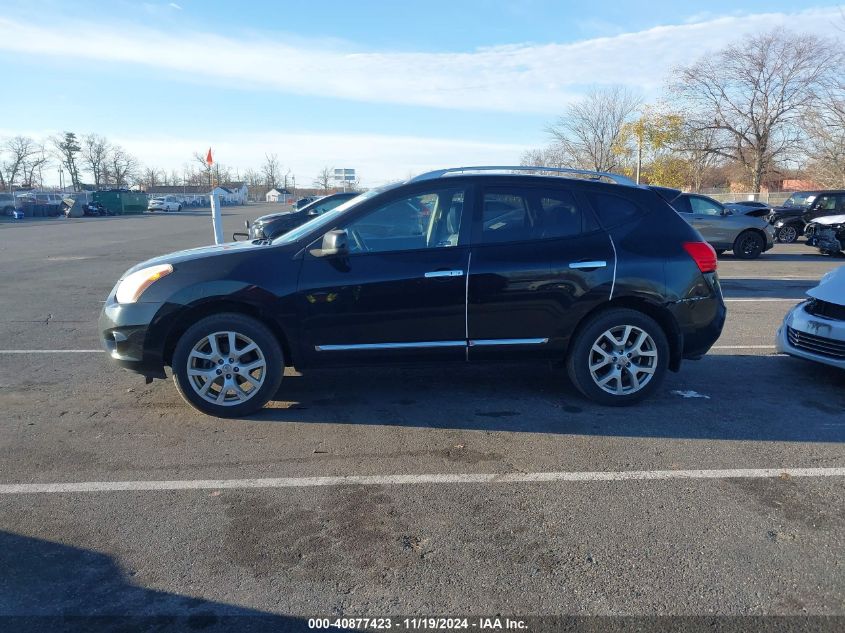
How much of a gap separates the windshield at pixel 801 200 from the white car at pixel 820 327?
1839 centimetres

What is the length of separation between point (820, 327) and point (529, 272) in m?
2.81

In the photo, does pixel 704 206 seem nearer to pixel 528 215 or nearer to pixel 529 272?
pixel 528 215

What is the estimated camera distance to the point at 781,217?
21906 mm

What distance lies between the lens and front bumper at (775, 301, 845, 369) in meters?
5.43

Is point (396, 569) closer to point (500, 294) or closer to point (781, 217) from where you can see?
point (500, 294)

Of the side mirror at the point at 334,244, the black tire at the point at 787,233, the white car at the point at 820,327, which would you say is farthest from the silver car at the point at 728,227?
the side mirror at the point at 334,244

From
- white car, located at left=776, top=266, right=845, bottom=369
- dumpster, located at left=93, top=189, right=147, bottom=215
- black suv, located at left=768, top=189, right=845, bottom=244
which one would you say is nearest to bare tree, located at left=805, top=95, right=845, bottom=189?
black suv, located at left=768, top=189, right=845, bottom=244

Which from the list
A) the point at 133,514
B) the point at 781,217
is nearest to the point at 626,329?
the point at 133,514

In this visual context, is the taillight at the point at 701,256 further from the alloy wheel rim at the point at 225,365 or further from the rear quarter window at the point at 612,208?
the alloy wheel rim at the point at 225,365

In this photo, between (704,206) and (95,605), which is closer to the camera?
(95,605)

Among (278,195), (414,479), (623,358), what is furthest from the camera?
(278,195)

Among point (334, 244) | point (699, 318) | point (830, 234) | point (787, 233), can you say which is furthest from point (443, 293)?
point (787, 233)

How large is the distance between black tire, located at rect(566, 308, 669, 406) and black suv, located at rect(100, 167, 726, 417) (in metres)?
0.01

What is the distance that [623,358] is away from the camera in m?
4.99
